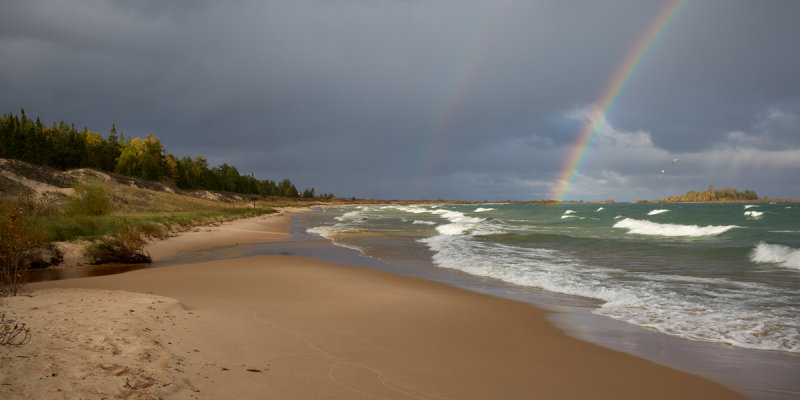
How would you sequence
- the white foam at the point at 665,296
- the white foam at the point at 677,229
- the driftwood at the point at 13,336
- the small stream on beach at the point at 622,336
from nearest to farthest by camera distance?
the driftwood at the point at 13,336 → the small stream on beach at the point at 622,336 → the white foam at the point at 665,296 → the white foam at the point at 677,229

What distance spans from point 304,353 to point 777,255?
68.1 feet

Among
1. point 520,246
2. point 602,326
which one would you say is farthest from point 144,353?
point 520,246

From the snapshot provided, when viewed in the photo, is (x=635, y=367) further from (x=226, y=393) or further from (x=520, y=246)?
(x=520, y=246)

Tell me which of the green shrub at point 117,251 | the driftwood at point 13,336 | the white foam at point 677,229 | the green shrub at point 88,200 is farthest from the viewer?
the green shrub at point 88,200

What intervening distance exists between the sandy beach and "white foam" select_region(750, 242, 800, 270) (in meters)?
14.1

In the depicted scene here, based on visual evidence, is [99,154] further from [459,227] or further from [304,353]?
[304,353]

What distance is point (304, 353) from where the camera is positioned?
212 inches

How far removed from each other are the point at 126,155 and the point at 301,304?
358 ft

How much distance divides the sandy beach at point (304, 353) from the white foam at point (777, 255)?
46.3ft

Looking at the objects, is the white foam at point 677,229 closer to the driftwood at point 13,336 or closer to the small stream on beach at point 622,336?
the small stream on beach at point 622,336

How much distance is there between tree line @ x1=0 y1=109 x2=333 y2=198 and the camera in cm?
7731

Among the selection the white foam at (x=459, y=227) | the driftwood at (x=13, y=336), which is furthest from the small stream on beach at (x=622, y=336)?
the white foam at (x=459, y=227)

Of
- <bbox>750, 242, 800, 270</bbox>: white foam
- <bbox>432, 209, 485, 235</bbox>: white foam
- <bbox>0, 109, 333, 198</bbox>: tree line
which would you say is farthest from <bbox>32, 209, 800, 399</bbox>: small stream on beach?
<bbox>0, 109, 333, 198</bbox>: tree line

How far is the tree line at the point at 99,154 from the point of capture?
77312 millimetres
